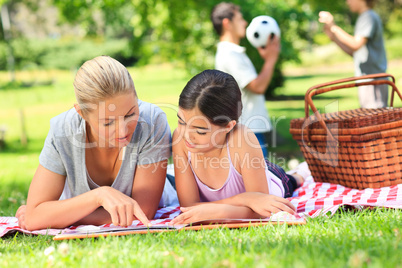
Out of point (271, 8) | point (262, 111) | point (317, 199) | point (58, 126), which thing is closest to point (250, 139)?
point (317, 199)

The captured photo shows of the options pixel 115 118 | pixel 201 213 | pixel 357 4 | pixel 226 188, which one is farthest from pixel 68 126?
Answer: pixel 357 4

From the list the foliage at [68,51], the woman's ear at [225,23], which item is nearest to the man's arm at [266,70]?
the woman's ear at [225,23]

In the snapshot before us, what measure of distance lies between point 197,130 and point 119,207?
24.2 inches

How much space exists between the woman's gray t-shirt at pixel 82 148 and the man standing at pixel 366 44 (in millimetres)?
2800

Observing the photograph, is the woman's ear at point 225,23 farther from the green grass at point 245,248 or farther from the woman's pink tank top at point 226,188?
the green grass at point 245,248

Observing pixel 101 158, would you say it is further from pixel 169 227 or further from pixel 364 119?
pixel 364 119

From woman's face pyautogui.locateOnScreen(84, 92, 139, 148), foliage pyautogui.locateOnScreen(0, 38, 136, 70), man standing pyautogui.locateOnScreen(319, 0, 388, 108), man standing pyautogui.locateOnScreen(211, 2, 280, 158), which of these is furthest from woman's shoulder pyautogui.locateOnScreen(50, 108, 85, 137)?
foliage pyautogui.locateOnScreen(0, 38, 136, 70)

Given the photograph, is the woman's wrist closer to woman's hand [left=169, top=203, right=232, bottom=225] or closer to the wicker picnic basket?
woman's hand [left=169, top=203, right=232, bottom=225]

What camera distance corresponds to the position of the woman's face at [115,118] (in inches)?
90.7

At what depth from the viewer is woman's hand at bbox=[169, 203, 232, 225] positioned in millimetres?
2435

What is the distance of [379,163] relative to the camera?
314 centimetres

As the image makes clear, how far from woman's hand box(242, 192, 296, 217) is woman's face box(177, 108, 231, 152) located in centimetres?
39

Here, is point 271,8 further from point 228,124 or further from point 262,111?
point 228,124

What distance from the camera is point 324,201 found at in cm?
291
